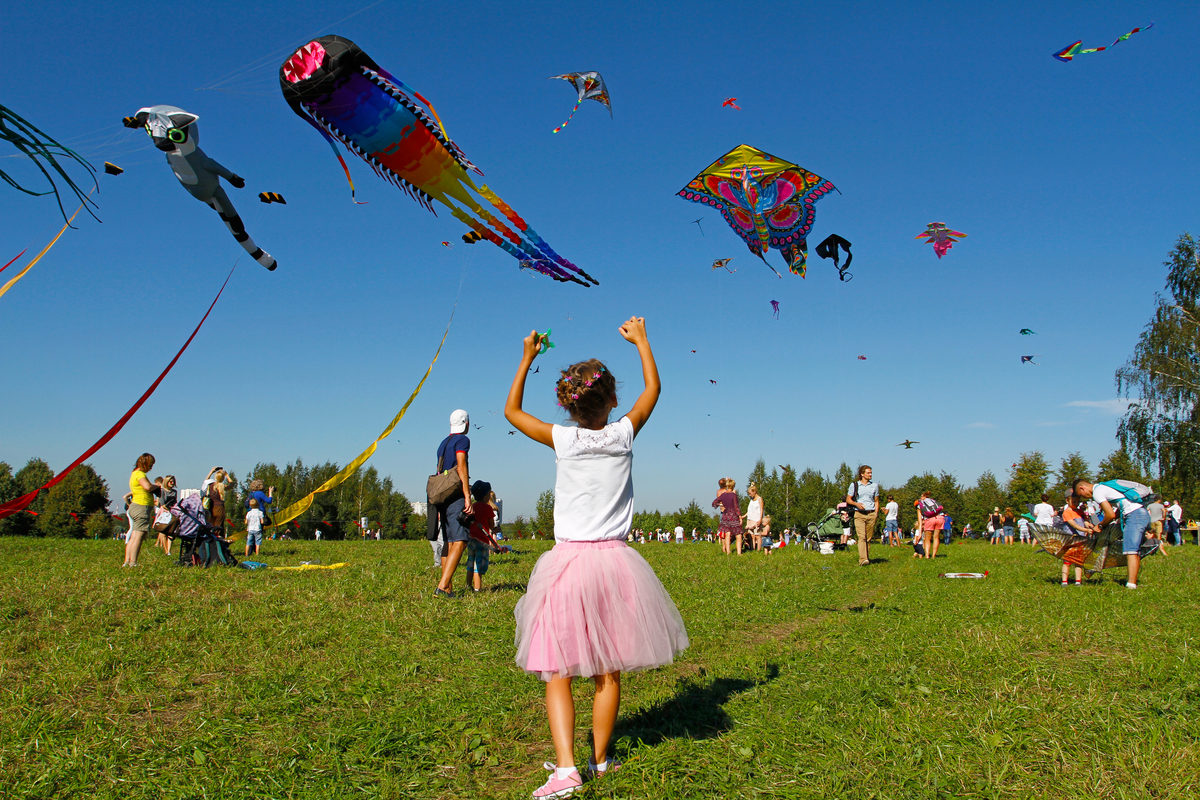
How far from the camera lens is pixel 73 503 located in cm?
5809

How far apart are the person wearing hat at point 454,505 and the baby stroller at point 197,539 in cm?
461

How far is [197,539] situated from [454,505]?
209 inches

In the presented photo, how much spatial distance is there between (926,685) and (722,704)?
1.38 m

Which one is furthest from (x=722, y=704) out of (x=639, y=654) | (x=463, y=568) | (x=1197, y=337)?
(x=1197, y=337)

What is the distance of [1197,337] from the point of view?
28.4 meters

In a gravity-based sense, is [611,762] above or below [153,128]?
below

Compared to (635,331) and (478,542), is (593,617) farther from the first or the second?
(478,542)

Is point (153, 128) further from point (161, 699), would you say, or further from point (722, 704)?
point (722, 704)

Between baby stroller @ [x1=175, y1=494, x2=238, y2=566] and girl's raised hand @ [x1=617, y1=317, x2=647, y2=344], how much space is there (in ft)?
30.4

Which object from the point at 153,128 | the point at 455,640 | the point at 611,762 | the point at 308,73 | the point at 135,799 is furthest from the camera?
the point at 455,640

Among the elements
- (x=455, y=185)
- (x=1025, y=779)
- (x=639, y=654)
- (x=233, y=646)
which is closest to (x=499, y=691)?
(x=639, y=654)

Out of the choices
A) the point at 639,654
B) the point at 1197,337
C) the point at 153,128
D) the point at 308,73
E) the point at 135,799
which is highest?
the point at 1197,337

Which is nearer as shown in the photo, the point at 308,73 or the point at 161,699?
the point at 161,699

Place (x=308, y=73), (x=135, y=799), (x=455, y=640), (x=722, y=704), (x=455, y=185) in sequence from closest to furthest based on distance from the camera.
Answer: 1. (x=135, y=799)
2. (x=722, y=704)
3. (x=308, y=73)
4. (x=455, y=640)
5. (x=455, y=185)
